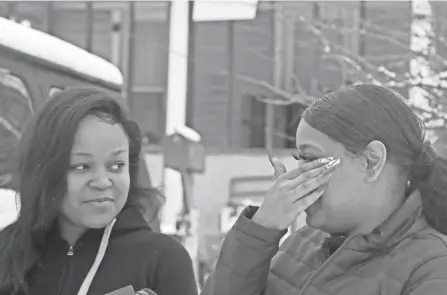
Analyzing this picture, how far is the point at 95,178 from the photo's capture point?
6.86 feet

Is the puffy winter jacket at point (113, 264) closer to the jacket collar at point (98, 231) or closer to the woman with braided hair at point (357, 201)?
the jacket collar at point (98, 231)

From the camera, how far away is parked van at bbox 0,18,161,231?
9.30ft

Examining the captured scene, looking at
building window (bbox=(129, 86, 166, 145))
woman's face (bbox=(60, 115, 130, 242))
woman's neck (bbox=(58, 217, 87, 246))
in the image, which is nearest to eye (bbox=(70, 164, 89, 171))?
woman's face (bbox=(60, 115, 130, 242))

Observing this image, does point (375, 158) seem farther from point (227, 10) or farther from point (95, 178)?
point (227, 10)

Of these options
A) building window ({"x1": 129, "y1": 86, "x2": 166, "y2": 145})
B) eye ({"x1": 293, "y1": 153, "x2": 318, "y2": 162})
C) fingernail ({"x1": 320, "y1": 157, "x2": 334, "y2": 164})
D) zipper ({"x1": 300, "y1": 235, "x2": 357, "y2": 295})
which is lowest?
building window ({"x1": 129, "y1": 86, "x2": 166, "y2": 145})

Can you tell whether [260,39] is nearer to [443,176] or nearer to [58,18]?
[58,18]

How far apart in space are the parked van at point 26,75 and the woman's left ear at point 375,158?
1308 millimetres

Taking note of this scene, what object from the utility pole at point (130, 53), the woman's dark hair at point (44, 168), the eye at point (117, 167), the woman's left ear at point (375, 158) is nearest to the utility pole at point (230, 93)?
the utility pole at point (130, 53)

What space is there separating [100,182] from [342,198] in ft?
2.21

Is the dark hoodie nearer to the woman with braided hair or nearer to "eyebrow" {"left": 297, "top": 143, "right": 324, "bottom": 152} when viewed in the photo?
the woman with braided hair

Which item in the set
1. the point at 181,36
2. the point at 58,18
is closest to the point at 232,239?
the point at 181,36

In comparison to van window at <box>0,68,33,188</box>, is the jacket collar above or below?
below

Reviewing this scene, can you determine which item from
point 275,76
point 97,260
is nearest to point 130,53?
point 275,76

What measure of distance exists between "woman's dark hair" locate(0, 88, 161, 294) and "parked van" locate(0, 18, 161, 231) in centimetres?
64
